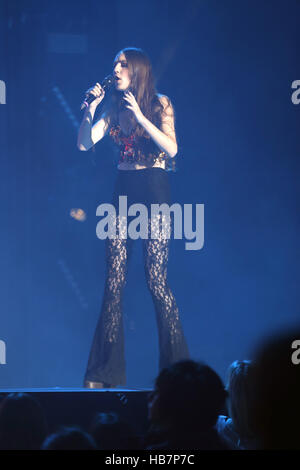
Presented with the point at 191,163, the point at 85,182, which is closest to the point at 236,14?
the point at 191,163

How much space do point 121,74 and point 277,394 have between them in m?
2.73

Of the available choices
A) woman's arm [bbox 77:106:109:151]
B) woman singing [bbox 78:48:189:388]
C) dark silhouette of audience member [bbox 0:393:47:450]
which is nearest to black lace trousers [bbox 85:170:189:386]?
woman singing [bbox 78:48:189:388]

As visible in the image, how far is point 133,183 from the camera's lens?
3080 millimetres

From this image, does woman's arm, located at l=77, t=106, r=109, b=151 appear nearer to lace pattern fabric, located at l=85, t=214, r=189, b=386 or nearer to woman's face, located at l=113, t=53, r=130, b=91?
woman's face, located at l=113, t=53, r=130, b=91

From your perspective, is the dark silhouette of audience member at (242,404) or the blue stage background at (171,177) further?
the blue stage background at (171,177)

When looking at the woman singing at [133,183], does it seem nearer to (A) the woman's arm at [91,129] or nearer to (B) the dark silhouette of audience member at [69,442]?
(A) the woman's arm at [91,129]

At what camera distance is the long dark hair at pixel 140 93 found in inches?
124

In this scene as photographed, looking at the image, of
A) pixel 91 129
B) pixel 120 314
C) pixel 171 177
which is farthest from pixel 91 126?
pixel 120 314

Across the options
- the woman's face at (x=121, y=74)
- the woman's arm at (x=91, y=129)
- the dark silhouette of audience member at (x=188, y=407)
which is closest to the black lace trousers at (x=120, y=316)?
the woman's arm at (x=91, y=129)

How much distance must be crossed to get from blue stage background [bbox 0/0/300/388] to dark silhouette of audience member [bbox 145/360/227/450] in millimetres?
2174

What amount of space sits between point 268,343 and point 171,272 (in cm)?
276

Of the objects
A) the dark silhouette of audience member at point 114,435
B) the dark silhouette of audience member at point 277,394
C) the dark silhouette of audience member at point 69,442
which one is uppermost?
the dark silhouette of audience member at point 277,394

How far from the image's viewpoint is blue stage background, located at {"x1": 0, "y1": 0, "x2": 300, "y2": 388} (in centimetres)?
341

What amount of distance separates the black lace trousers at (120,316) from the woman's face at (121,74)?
2.70 ft
